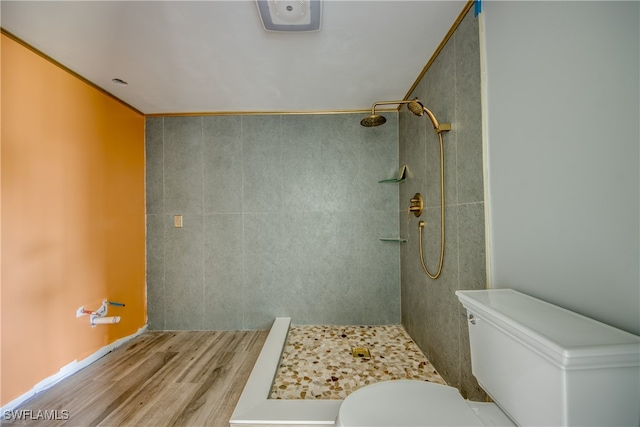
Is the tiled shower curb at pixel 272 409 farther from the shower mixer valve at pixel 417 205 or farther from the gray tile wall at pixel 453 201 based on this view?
the shower mixer valve at pixel 417 205

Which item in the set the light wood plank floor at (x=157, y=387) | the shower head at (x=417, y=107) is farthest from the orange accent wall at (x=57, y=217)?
the shower head at (x=417, y=107)

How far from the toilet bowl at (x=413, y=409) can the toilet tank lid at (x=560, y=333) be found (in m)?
0.31

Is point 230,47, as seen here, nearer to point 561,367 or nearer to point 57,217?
point 57,217

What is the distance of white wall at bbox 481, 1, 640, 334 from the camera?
1.99 feet

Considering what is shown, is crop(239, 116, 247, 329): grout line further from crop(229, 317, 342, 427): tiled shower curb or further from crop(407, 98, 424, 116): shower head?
crop(407, 98, 424, 116): shower head

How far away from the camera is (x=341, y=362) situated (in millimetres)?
1771

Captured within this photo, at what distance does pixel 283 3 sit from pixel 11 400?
8.35 feet

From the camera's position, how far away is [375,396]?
0.90 meters

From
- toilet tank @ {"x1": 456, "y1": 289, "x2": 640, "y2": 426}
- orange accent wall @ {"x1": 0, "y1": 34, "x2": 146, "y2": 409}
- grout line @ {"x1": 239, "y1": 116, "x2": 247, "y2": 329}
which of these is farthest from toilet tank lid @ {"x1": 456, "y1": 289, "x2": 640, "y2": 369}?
orange accent wall @ {"x1": 0, "y1": 34, "x2": 146, "y2": 409}

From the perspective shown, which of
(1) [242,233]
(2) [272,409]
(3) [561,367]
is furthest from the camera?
(1) [242,233]

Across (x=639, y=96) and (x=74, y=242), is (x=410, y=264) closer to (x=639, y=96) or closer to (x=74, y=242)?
(x=639, y=96)

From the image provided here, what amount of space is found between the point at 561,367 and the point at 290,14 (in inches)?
65.9

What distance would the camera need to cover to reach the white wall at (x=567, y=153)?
0.61 m

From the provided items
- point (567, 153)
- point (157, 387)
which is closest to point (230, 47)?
point (567, 153)
